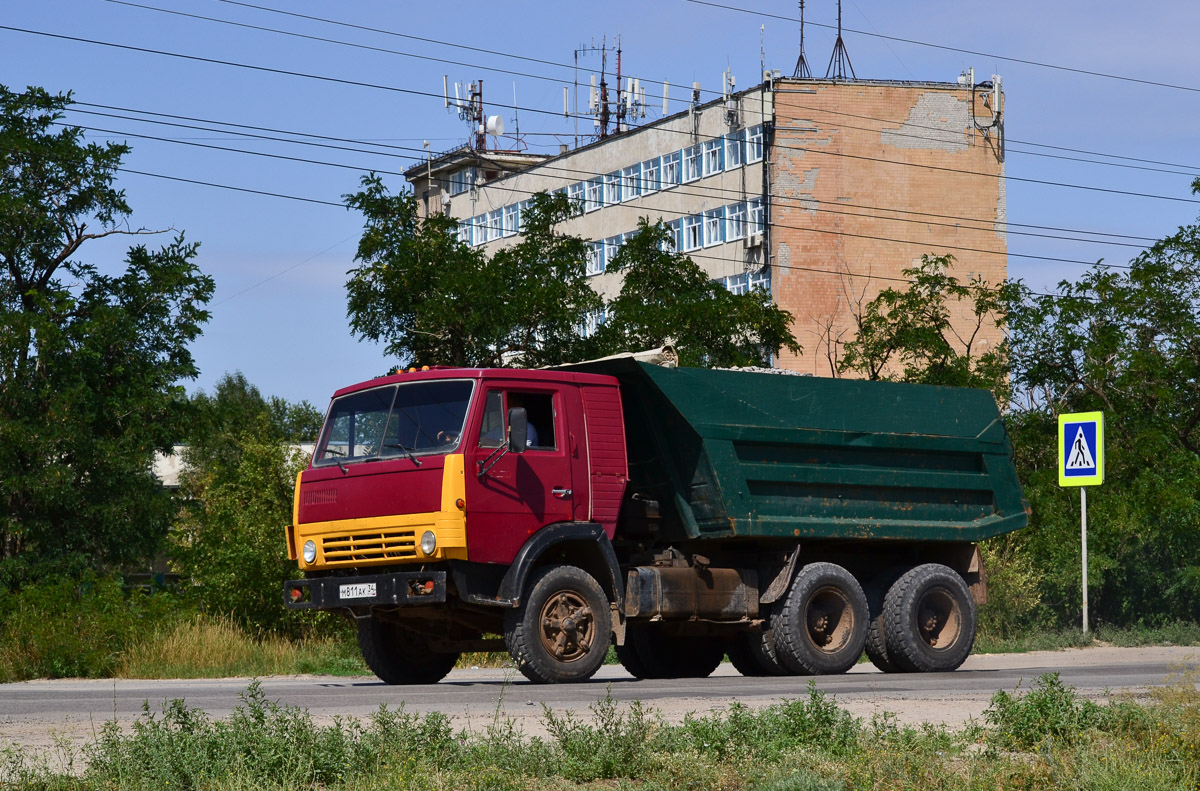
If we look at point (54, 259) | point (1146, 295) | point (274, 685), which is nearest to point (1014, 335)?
point (1146, 295)

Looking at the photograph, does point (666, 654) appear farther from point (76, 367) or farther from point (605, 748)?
point (76, 367)

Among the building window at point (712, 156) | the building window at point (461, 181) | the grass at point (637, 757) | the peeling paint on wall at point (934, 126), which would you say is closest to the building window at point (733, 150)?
the building window at point (712, 156)

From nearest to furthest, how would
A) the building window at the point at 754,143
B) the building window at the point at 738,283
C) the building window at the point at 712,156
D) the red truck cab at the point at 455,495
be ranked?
the red truck cab at the point at 455,495
the building window at the point at 754,143
the building window at the point at 738,283
the building window at the point at 712,156

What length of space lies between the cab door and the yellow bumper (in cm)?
12

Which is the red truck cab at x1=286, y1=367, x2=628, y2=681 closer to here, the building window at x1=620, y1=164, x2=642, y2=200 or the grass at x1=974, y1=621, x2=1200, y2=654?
the grass at x1=974, y1=621, x2=1200, y2=654

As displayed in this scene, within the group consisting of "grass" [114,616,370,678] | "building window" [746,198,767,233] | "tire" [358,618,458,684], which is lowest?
"grass" [114,616,370,678]

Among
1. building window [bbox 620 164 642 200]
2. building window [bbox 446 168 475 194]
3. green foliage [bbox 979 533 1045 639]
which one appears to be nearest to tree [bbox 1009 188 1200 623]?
green foliage [bbox 979 533 1045 639]

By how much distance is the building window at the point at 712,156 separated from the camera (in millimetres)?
60438

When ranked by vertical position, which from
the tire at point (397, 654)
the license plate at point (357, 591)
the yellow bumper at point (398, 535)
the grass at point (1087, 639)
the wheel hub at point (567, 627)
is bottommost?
the grass at point (1087, 639)

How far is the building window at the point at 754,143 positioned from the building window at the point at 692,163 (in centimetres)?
360

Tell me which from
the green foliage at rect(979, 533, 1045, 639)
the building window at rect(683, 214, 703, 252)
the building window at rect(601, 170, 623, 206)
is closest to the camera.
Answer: the green foliage at rect(979, 533, 1045, 639)

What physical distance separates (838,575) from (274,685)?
18.1ft

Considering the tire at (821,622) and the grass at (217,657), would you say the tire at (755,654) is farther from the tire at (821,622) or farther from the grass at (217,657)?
the grass at (217,657)

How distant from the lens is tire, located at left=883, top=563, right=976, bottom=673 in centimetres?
1506
